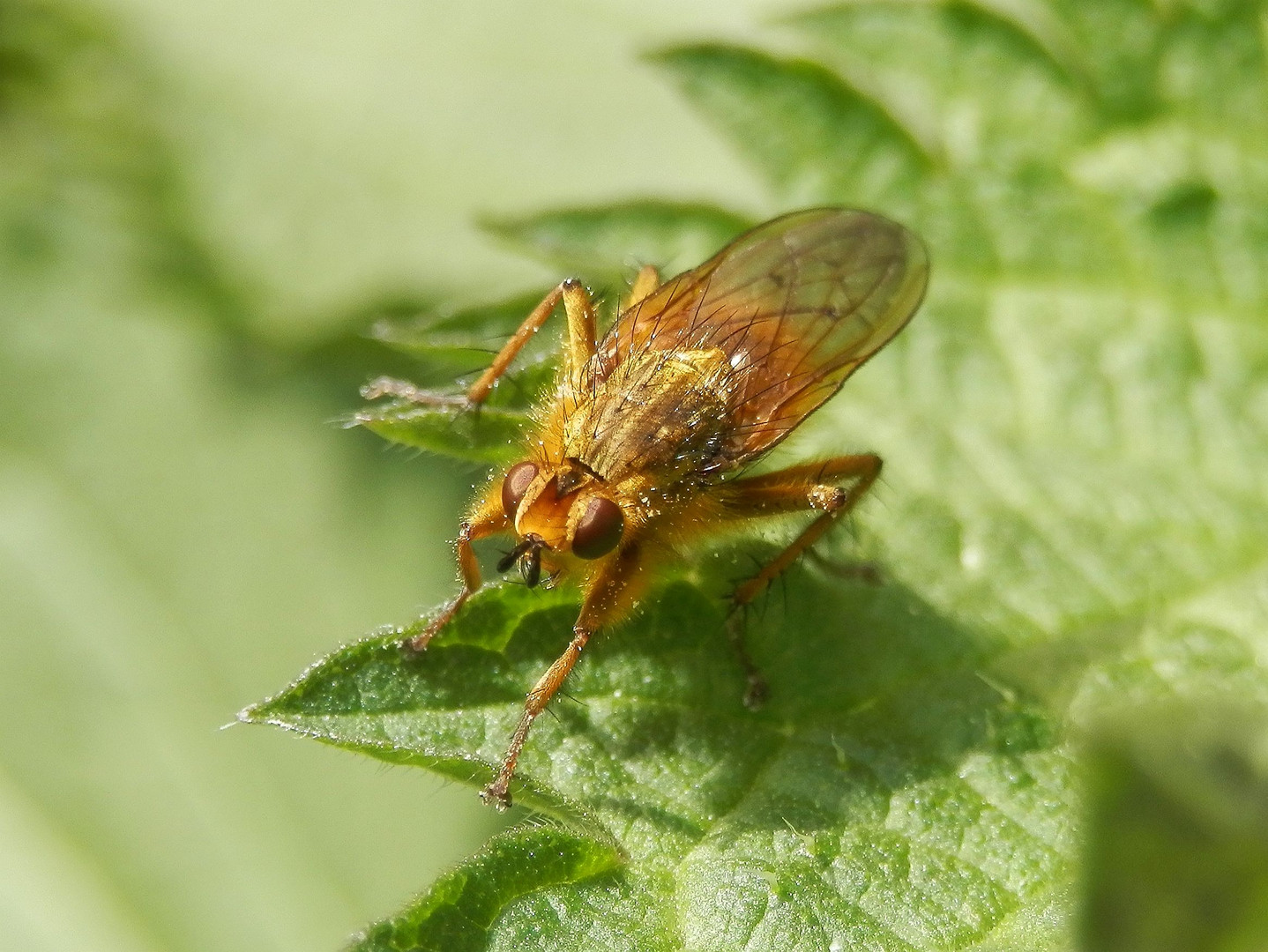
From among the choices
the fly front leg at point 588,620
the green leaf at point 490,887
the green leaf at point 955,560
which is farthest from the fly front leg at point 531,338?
the green leaf at point 490,887

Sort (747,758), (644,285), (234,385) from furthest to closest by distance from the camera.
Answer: (234,385), (644,285), (747,758)

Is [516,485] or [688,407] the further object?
[688,407]

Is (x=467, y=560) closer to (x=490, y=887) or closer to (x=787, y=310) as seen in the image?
(x=490, y=887)

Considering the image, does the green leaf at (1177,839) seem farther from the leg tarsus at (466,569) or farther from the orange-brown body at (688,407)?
the leg tarsus at (466,569)

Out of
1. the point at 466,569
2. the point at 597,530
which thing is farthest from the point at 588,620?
the point at 466,569

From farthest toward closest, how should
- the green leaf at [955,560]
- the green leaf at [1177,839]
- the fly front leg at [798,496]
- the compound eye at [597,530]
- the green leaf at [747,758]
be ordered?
the fly front leg at [798,496] → the compound eye at [597,530] → the green leaf at [955,560] → the green leaf at [747,758] → the green leaf at [1177,839]

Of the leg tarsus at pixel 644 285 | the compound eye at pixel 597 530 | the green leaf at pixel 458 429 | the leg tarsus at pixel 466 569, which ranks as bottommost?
the compound eye at pixel 597 530

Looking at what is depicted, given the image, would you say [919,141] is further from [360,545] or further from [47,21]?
[47,21]

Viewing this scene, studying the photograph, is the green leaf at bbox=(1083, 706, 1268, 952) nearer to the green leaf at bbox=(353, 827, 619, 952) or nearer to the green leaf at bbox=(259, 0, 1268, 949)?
the green leaf at bbox=(259, 0, 1268, 949)

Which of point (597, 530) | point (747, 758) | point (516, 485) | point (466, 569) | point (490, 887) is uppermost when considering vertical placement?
point (516, 485)
